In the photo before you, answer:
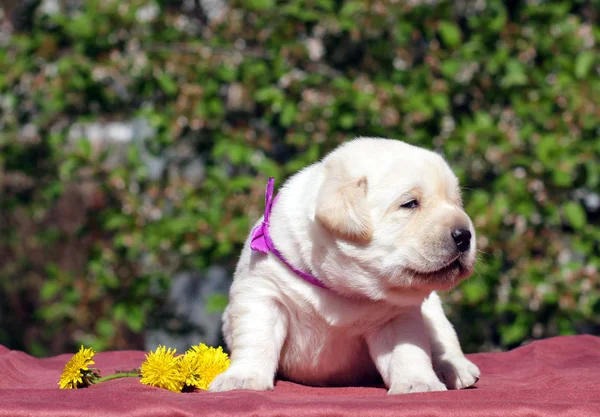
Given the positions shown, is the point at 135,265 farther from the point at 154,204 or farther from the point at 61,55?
the point at 61,55

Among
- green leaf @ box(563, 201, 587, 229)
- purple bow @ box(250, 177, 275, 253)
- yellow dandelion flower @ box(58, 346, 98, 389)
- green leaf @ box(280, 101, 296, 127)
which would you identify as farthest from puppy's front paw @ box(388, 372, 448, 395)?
green leaf @ box(280, 101, 296, 127)

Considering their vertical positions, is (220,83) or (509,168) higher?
(220,83)

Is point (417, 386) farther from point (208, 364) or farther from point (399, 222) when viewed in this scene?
point (208, 364)

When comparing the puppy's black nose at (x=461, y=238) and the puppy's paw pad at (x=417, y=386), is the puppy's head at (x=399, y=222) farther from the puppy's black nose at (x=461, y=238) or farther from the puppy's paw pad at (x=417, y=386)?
the puppy's paw pad at (x=417, y=386)

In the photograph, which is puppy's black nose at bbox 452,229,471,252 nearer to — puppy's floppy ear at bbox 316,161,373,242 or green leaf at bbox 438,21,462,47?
puppy's floppy ear at bbox 316,161,373,242

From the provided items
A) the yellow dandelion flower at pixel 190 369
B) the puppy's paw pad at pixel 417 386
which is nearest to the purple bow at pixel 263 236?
the yellow dandelion flower at pixel 190 369

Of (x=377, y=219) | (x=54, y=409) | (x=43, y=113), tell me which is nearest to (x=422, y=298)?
(x=377, y=219)

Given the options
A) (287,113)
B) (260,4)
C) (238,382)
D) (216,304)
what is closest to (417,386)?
(238,382)
